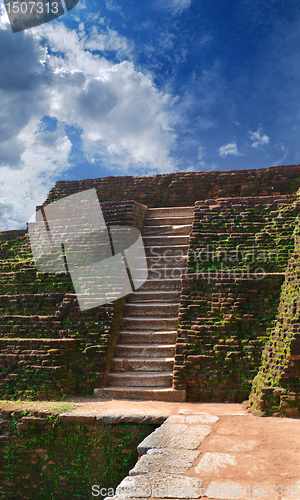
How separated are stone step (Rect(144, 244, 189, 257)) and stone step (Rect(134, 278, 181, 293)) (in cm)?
80

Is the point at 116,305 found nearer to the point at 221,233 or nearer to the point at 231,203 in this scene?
the point at 221,233

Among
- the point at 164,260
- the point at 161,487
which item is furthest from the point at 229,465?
the point at 164,260

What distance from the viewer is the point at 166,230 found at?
8055mm

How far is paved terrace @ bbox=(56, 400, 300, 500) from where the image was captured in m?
2.77

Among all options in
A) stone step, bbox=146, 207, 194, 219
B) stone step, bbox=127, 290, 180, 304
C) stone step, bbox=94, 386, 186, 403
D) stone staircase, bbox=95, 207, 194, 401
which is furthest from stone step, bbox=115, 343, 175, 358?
stone step, bbox=146, 207, 194, 219

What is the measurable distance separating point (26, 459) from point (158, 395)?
2.00 metres

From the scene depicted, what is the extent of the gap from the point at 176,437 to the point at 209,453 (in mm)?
464

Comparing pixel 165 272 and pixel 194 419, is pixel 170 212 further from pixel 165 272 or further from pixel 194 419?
pixel 194 419

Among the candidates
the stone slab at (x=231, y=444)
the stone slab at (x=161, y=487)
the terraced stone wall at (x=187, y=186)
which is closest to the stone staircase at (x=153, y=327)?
the terraced stone wall at (x=187, y=186)

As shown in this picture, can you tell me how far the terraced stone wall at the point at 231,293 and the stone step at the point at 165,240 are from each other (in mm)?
817

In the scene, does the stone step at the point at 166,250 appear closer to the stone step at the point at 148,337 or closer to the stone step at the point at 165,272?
the stone step at the point at 165,272

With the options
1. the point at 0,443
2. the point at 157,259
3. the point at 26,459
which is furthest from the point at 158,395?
the point at 157,259

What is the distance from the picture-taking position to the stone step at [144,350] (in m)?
5.75

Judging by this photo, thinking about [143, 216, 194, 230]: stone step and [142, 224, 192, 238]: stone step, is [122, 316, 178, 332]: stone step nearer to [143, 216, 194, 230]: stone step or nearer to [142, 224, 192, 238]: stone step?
[142, 224, 192, 238]: stone step
